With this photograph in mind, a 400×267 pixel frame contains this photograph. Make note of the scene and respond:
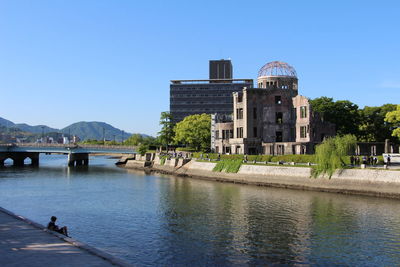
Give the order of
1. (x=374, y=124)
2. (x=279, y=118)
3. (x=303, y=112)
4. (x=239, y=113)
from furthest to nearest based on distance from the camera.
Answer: (x=374, y=124) < (x=239, y=113) < (x=279, y=118) < (x=303, y=112)

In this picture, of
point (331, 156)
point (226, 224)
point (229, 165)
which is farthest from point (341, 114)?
point (226, 224)

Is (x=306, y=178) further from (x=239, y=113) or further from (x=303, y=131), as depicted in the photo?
(x=239, y=113)

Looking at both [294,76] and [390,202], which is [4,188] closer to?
[390,202]

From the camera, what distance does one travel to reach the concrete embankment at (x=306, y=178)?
58562 mm

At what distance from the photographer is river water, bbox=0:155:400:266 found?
30.5m

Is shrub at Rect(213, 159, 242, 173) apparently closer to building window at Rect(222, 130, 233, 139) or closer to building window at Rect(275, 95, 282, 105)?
building window at Rect(222, 130, 233, 139)

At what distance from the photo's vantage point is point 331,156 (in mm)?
67688

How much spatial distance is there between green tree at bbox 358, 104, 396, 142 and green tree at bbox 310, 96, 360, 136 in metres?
4.39

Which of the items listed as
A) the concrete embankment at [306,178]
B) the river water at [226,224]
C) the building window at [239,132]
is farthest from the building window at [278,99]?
the river water at [226,224]

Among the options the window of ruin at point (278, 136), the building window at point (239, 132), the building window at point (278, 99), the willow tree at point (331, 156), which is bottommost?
the willow tree at point (331, 156)

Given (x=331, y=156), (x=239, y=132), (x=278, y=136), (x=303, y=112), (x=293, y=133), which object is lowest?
(x=331, y=156)

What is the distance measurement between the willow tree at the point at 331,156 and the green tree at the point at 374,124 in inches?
2265

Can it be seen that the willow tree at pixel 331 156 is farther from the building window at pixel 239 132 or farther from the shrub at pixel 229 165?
the building window at pixel 239 132

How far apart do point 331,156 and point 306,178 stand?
570 centimetres
